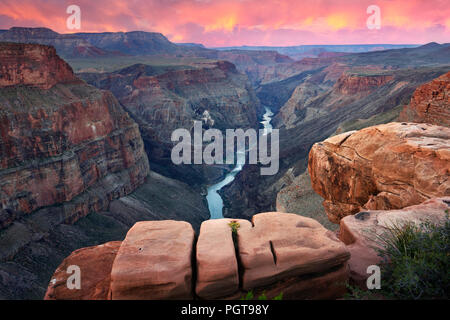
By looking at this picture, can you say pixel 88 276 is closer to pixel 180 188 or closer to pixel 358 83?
pixel 180 188

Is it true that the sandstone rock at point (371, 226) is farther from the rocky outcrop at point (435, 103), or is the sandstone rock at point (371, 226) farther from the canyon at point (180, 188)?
the rocky outcrop at point (435, 103)

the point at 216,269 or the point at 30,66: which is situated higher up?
the point at 30,66

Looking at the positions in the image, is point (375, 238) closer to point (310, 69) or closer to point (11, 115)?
point (11, 115)

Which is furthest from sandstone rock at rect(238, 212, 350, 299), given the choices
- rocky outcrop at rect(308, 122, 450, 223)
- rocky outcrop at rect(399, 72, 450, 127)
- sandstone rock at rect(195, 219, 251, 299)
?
rocky outcrop at rect(399, 72, 450, 127)

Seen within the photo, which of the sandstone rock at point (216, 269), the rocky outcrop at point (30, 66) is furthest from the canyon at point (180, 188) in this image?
the rocky outcrop at point (30, 66)

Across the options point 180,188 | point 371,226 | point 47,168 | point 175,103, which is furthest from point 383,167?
point 175,103

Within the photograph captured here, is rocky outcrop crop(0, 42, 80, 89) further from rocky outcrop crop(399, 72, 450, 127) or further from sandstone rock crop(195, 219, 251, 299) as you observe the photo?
rocky outcrop crop(399, 72, 450, 127)
